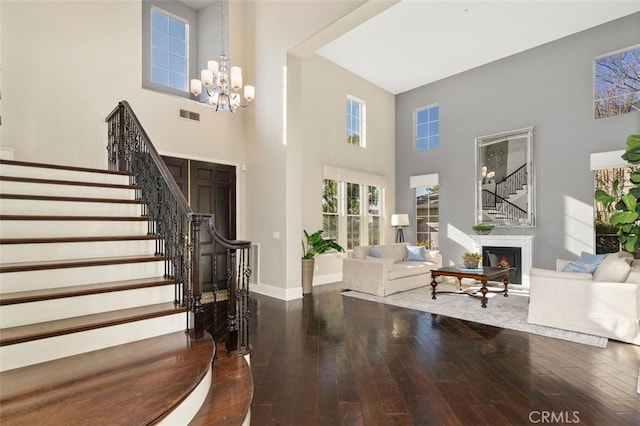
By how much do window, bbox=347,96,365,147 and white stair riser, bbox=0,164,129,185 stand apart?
17.1 feet

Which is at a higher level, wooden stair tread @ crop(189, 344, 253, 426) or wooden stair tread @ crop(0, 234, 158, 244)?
wooden stair tread @ crop(0, 234, 158, 244)

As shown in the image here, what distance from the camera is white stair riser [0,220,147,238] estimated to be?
2.85m

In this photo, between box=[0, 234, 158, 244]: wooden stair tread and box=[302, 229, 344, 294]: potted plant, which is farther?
box=[302, 229, 344, 294]: potted plant

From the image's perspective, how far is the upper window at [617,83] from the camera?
579 centimetres

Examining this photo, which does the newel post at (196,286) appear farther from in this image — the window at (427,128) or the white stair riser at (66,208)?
the window at (427,128)

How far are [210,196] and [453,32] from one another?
5.57 metres

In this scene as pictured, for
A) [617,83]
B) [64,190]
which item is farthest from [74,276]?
[617,83]

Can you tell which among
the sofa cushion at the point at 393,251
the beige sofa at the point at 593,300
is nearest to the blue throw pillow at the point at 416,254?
the sofa cushion at the point at 393,251

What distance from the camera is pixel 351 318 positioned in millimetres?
Result: 4438

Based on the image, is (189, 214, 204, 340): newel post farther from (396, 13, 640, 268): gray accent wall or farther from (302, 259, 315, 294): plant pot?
(396, 13, 640, 268): gray accent wall

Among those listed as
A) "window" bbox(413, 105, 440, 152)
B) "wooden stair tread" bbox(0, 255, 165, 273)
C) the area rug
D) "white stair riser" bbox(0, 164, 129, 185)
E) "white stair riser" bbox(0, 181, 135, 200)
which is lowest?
the area rug

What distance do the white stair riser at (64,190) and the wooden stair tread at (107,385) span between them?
2.15 m

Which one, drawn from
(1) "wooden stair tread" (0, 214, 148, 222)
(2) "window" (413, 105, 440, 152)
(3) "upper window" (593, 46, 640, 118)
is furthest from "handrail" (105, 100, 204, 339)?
(3) "upper window" (593, 46, 640, 118)

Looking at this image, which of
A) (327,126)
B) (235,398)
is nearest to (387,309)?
(235,398)
